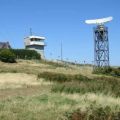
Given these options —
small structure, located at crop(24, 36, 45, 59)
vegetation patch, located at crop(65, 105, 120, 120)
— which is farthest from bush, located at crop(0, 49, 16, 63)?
vegetation patch, located at crop(65, 105, 120, 120)

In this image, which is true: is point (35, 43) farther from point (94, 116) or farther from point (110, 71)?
point (94, 116)

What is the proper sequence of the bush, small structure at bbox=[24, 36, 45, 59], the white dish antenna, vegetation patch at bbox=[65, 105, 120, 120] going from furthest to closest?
small structure at bbox=[24, 36, 45, 59]
the white dish antenna
the bush
vegetation patch at bbox=[65, 105, 120, 120]

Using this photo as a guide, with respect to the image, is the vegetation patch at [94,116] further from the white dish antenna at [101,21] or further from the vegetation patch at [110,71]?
the white dish antenna at [101,21]

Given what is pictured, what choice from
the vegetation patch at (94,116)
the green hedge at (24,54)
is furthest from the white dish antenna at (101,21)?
the vegetation patch at (94,116)

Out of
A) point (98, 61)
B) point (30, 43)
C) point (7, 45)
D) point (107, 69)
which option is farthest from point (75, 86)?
point (30, 43)

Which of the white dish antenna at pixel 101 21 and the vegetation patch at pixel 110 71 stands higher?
the white dish antenna at pixel 101 21

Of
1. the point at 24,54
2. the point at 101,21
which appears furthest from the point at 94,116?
the point at 24,54

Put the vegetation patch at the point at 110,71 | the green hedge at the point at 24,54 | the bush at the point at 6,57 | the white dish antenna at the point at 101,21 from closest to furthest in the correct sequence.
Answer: the vegetation patch at the point at 110,71 < the bush at the point at 6,57 < the white dish antenna at the point at 101,21 < the green hedge at the point at 24,54

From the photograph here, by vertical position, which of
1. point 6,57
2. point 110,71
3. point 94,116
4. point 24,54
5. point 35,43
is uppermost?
point 35,43

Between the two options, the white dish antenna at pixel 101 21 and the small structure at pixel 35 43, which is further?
the small structure at pixel 35 43

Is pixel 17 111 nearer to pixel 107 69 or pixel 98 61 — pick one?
pixel 107 69

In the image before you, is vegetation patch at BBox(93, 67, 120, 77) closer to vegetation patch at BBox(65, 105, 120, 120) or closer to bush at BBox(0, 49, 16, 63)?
bush at BBox(0, 49, 16, 63)

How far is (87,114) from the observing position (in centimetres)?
1341

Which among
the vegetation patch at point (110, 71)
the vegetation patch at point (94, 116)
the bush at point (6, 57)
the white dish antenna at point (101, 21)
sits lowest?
the vegetation patch at point (94, 116)
